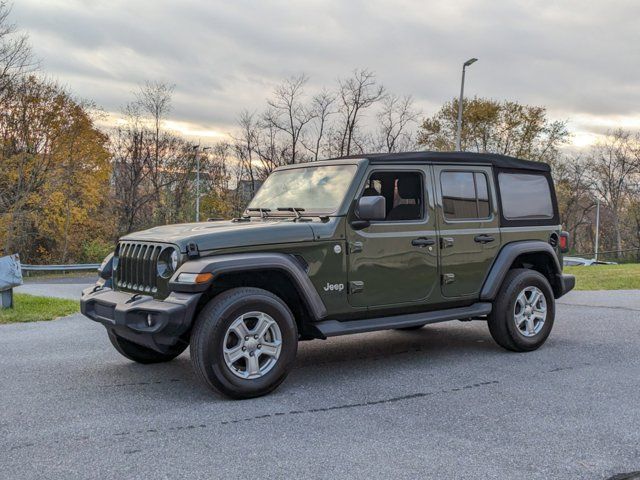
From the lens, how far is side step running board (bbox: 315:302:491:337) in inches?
197

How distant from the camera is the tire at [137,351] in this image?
18.5 feet

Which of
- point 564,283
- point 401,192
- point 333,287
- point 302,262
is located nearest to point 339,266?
point 333,287

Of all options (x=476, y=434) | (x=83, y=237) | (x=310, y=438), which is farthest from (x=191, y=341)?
(x=83, y=237)

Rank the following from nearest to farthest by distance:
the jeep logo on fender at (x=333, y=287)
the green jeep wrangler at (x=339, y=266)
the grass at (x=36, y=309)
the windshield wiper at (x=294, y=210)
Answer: the green jeep wrangler at (x=339, y=266) → the jeep logo on fender at (x=333, y=287) → the windshield wiper at (x=294, y=210) → the grass at (x=36, y=309)

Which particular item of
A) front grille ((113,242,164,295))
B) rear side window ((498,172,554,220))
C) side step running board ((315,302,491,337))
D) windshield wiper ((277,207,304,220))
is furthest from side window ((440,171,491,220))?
front grille ((113,242,164,295))

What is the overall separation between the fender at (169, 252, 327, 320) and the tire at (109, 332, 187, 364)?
1.33 meters

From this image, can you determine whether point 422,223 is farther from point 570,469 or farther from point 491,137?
point 491,137

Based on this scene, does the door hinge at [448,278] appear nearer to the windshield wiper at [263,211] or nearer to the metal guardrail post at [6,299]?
the windshield wiper at [263,211]

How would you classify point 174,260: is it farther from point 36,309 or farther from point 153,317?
point 36,309

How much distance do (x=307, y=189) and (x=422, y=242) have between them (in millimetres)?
1152

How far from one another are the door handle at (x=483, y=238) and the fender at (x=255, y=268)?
1.88 m

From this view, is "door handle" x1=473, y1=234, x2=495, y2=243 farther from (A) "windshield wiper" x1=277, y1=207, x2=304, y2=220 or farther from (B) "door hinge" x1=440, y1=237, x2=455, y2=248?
(A) "windshield wiper" x1=277, y1=207, x2=304, y2=220

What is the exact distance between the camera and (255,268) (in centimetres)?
461

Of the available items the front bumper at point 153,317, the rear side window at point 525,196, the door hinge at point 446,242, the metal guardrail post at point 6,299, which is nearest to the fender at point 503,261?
the rear side window at point 525,196
